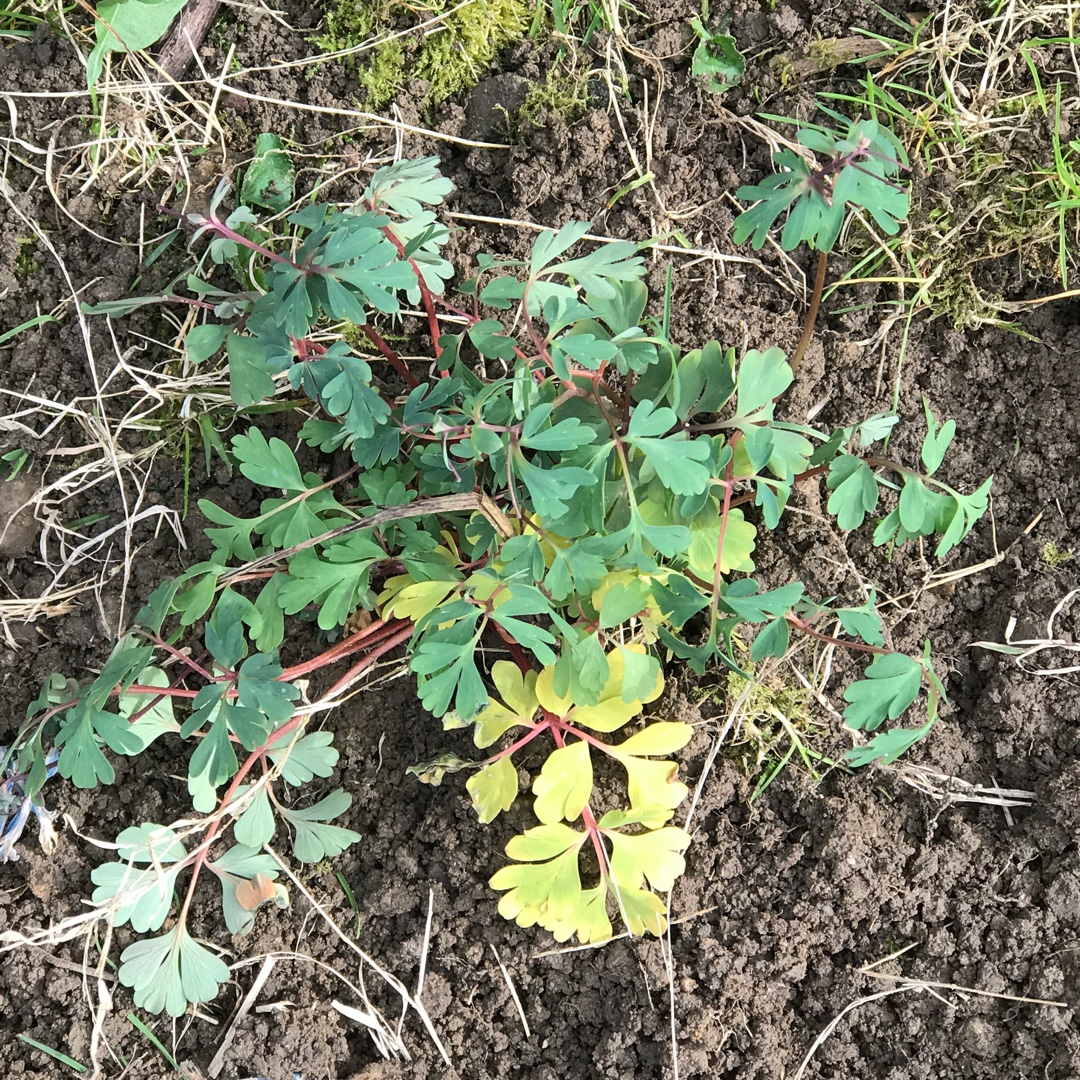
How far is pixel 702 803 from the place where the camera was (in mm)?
2088

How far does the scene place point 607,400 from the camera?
1.97 metres

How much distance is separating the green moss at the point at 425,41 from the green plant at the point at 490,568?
47 cm

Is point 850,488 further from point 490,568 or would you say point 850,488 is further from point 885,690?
point 490,568

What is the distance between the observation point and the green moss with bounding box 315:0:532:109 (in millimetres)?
2254

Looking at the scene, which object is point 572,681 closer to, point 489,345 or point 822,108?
point 489,345

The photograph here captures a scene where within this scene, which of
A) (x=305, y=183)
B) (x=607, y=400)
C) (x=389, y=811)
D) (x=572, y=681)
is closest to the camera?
(x=572, y=681)

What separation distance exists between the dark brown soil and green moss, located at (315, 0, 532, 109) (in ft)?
0.20

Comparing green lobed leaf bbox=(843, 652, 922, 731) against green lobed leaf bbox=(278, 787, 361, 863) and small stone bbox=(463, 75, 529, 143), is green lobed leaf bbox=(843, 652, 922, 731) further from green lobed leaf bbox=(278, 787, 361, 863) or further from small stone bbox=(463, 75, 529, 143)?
small stone bbox=(463, 75, 529, 143)

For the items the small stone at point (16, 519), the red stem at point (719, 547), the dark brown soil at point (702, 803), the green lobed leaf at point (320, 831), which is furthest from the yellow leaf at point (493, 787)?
the small stone at point (16, 519)

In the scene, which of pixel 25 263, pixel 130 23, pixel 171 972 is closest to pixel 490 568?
pixel 171 972

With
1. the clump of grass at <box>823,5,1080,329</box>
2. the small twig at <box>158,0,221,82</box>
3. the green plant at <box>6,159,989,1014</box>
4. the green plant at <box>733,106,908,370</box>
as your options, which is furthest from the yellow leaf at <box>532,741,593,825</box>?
the small twig at <box>158,0,221,82</box>

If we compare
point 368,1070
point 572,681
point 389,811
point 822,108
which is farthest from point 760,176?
point 368,1070

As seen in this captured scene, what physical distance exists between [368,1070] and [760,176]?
210cm

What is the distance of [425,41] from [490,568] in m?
1.26
